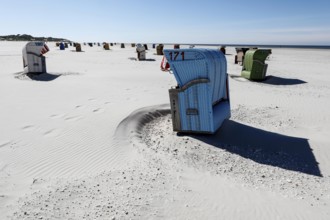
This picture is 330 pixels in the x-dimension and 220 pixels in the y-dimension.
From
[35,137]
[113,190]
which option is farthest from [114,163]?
[35,137]

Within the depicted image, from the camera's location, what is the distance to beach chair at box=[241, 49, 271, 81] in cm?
1442

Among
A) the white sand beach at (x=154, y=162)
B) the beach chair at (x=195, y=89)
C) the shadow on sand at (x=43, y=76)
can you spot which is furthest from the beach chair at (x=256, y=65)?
the shadow on sand at (x=43, y=76)

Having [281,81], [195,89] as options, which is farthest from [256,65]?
[195,89]

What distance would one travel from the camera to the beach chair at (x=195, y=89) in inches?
222

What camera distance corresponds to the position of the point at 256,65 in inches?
566

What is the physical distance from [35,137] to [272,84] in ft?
37.1

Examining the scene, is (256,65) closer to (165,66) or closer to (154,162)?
(165,66)

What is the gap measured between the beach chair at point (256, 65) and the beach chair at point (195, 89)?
8.77m

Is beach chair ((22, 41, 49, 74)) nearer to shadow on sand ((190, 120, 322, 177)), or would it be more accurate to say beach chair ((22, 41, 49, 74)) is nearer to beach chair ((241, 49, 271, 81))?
beach chair ((241, 49, 271, 81))

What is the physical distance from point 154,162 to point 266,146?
242cm

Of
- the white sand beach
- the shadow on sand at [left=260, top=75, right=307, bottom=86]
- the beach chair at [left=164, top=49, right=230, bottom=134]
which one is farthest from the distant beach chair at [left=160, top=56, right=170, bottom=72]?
the shadow on sand at [left=260, top=75, right=307, bottom=86]

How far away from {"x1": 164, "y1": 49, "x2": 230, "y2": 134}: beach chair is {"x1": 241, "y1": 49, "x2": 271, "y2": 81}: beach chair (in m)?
8.77

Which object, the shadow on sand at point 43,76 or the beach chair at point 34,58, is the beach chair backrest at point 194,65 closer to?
the shadow on sand at point 43,76

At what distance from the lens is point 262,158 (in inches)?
209
